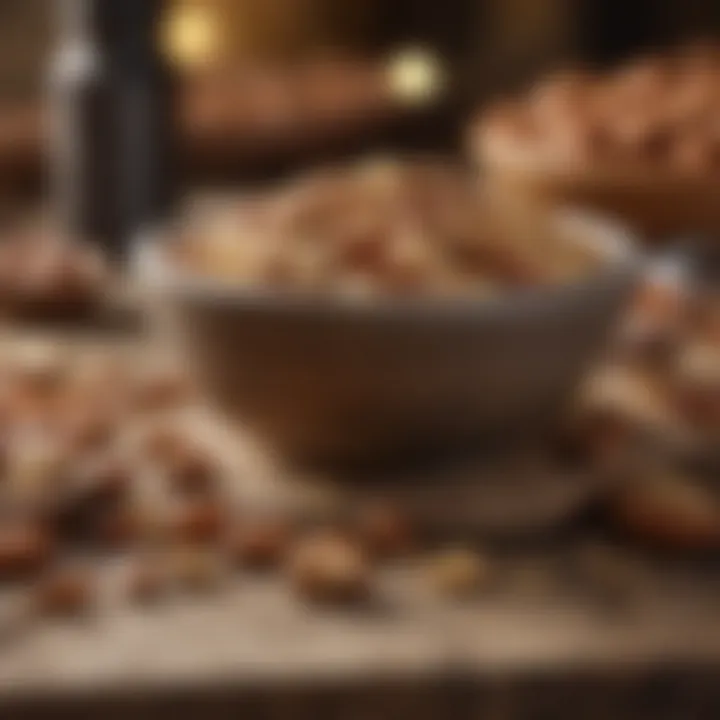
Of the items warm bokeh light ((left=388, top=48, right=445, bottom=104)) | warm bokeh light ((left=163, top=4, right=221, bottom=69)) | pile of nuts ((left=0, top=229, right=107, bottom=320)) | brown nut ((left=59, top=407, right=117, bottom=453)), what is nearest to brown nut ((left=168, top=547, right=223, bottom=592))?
brown nut ((left=59, top=407, right=117, bottom=453))

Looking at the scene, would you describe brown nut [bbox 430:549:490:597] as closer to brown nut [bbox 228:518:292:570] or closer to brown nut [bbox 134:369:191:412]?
brown nut [bbox 228:518:292:570]

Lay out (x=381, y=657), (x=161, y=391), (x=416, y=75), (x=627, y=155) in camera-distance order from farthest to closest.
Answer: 1. (x=416, y=75)
2. (x=627, y=155)
3. (x=161, y=391)
4. (x=381, y=657)

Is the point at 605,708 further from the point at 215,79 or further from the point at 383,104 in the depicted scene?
the point at 215,79

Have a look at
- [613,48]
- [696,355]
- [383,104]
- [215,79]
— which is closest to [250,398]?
[696,355]

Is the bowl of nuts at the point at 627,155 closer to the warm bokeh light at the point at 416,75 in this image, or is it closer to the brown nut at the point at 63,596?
the brown nut at the point at 63,596

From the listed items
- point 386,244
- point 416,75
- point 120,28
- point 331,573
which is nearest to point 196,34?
point 416,75

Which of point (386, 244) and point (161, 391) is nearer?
point (386, 244)

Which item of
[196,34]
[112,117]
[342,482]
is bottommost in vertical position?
[342,482]

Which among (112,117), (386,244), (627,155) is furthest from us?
(112,117)

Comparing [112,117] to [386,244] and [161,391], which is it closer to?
[161,391]
